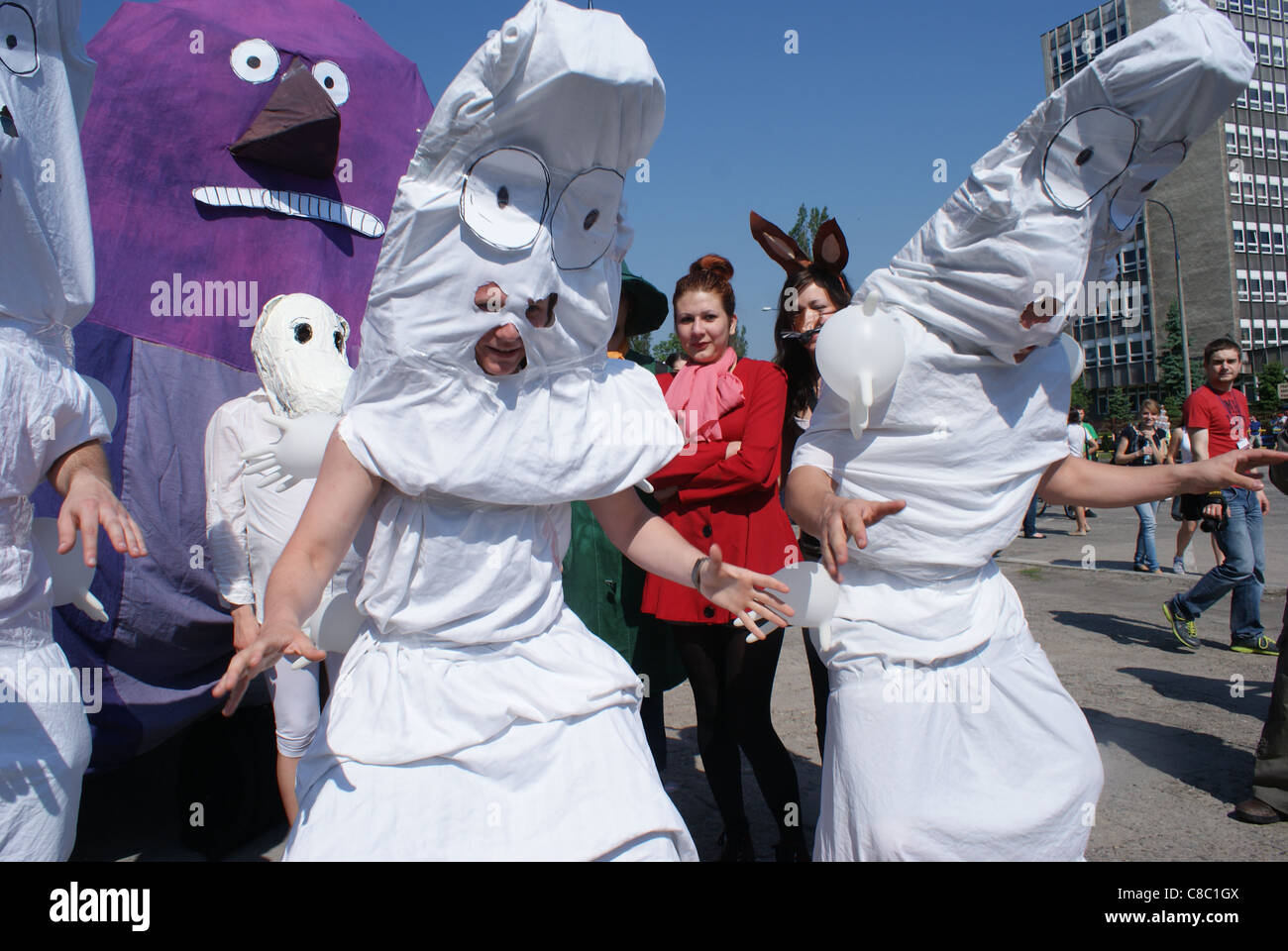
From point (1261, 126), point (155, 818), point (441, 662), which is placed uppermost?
point (1261, 126)

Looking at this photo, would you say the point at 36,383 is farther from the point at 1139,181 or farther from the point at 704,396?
the point at 1139,181

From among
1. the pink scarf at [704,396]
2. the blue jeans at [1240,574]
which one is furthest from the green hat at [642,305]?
the blue jeans at [1240,574]

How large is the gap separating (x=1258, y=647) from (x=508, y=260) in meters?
5.74

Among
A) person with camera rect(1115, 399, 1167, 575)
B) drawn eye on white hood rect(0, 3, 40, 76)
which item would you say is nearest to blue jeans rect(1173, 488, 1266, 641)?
person with camera rect(1115, 399, 1167, 575)

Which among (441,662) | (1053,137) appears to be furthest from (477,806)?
(1053,137)

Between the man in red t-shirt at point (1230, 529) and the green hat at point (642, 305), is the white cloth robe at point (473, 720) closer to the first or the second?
the green hat at point (642, 305)

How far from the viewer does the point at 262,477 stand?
10.0 ft

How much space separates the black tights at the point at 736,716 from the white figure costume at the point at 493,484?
3.69 feet

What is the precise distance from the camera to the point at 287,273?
375 cm

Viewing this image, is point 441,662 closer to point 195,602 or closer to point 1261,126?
point 195,602

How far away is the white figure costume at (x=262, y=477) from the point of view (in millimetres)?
3010

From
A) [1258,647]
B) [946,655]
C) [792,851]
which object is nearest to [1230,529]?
[1258,647]

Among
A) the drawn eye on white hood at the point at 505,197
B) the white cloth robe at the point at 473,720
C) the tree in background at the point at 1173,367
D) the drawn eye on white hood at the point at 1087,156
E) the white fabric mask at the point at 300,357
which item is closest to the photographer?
the white cloth robe at the point at 473,720

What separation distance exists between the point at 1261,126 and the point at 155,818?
5973 cm
